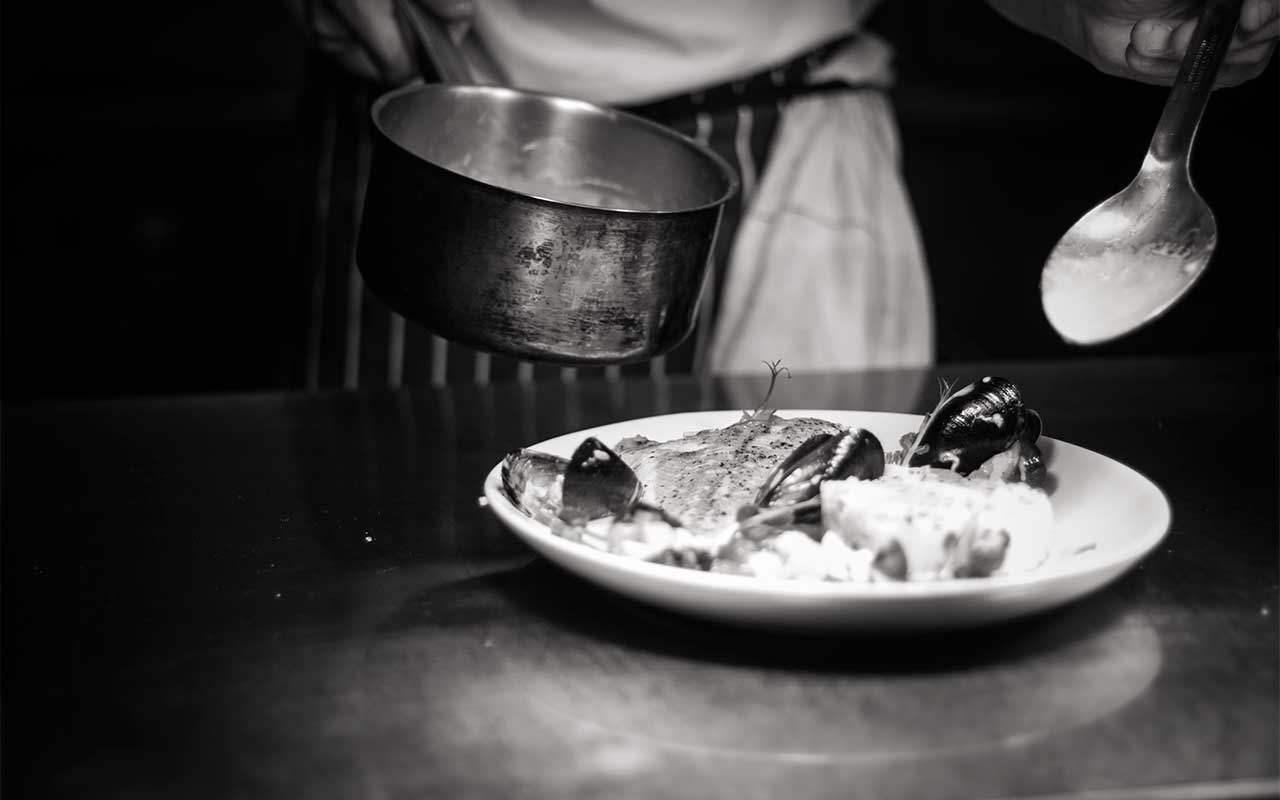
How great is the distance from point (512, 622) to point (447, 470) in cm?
41

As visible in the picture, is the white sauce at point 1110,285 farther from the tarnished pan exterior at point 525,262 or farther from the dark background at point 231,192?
the dark background at point 231,192

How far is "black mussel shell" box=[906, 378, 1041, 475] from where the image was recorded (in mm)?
946

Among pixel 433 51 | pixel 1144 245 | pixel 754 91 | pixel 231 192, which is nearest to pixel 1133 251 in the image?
pixel 1144 245

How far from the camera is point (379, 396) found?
4.92ft

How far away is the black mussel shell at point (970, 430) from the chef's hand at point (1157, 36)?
1.08 ft

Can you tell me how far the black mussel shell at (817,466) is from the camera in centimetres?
85

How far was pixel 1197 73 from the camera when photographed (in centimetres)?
93

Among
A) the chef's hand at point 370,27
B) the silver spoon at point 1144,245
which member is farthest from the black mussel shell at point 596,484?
the chef's hand at point 370,27

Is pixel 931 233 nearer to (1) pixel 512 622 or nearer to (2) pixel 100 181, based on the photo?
(2) pixel 100 181

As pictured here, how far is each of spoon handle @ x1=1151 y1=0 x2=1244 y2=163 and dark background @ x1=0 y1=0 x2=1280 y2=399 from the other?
225cm

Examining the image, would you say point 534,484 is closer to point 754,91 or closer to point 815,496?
point 815,496

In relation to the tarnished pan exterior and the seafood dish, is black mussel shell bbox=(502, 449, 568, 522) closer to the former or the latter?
the seafood dish

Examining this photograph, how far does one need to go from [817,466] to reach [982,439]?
0.16 m

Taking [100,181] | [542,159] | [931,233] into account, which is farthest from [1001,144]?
[542,159]
